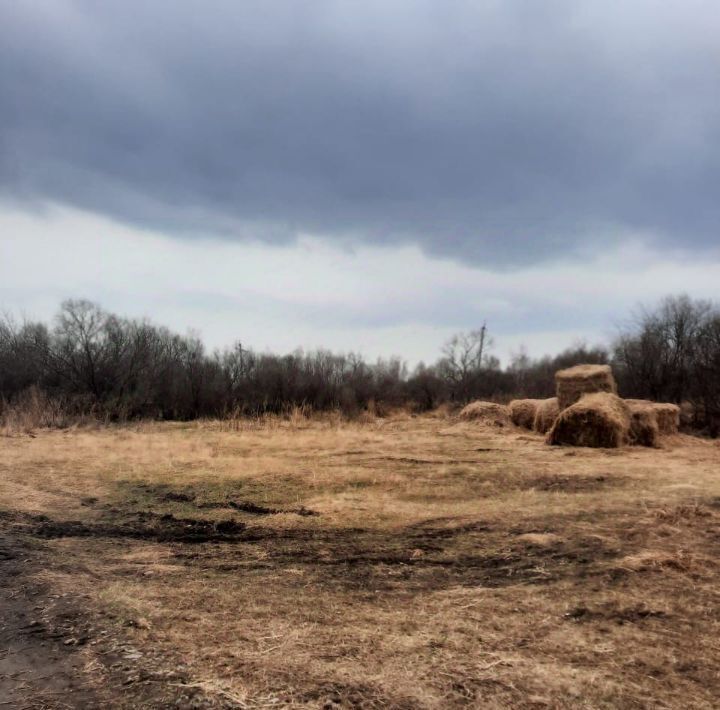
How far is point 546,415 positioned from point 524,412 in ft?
4.64

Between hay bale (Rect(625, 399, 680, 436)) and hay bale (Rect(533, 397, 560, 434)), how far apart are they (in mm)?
2040

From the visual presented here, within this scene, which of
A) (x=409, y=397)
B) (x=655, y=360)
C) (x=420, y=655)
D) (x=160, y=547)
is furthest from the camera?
(x=409, y=397)

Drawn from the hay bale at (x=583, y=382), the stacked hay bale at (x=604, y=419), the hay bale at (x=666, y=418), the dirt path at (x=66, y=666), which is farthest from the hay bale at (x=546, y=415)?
the dirt path at (x=66, y=666)

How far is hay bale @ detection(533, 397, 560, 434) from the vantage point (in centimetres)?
1712

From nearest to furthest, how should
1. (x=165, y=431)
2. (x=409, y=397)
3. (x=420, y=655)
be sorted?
(x=420, y=655) → (x=165, y=431) → (x=409, y=397)

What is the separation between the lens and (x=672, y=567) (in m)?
4.99

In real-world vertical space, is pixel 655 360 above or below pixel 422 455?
above

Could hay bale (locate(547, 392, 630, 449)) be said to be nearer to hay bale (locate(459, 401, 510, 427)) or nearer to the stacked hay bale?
the stacked hay bale

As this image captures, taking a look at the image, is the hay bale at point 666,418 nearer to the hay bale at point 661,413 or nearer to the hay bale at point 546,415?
the hay bale at point 661,413

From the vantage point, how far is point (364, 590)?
4.80m

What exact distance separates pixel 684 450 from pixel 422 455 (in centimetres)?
612

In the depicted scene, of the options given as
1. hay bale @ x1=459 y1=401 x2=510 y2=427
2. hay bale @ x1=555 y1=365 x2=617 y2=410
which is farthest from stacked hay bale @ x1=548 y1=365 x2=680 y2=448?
hay bale @ x1=459 y1=401 x2=510 y2=427

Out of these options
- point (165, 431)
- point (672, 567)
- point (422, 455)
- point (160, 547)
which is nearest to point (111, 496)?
point (160, 547)

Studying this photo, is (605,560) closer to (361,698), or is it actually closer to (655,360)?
(361,698)
